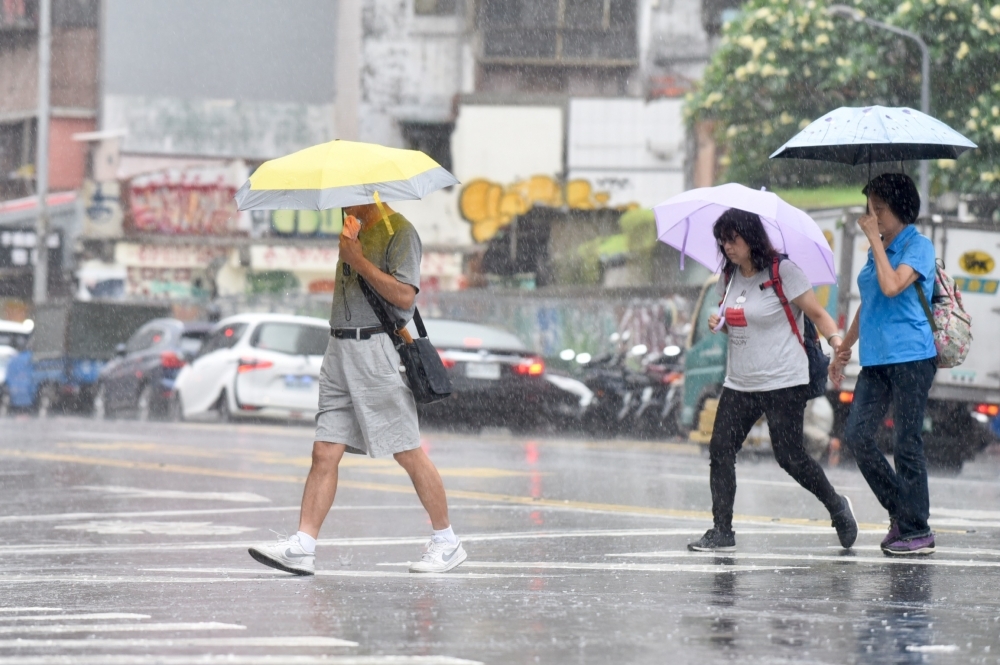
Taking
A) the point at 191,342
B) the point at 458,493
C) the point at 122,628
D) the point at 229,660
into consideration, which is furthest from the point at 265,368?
the point at 229,660

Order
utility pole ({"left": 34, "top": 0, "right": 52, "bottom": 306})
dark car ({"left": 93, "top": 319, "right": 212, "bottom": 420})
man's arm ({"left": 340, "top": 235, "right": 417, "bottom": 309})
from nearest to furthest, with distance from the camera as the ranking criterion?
man's arm ({"left": 340, "top": 235, "right": 417, "bottom": 309}), dark car ({"left": 93, "top": 319, "right": 212, "bottom": 420}), utility pole ({"left": 34, "top": 0, "right": 52, "bottom": 306})

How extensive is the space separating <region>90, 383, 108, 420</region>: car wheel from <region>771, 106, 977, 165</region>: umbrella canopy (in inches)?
836

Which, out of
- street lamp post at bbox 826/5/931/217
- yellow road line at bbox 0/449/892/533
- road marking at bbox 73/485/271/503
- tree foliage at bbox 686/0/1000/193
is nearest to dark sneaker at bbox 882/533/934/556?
yellow road line at bbox 0/449/892/533

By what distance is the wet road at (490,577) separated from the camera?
544cm

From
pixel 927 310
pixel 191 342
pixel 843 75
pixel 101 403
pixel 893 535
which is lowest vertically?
pixel 101 403

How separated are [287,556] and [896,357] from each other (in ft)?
9.01

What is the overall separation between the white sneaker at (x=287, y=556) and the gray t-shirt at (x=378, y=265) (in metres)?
0.90

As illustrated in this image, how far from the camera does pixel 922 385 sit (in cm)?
816

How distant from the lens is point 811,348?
338 inches

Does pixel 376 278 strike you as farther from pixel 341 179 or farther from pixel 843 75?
pixel 843 75

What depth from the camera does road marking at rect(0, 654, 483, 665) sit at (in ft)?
16.6

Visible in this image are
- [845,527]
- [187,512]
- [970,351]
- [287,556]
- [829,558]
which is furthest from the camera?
[970,351]

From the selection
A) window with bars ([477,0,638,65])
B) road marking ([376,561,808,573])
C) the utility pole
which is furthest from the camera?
window with bars ([477,0,638,65])

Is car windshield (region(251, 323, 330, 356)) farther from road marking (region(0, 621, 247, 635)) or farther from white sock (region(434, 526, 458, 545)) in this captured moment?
road marking (region(0, 621, 247, 635))
